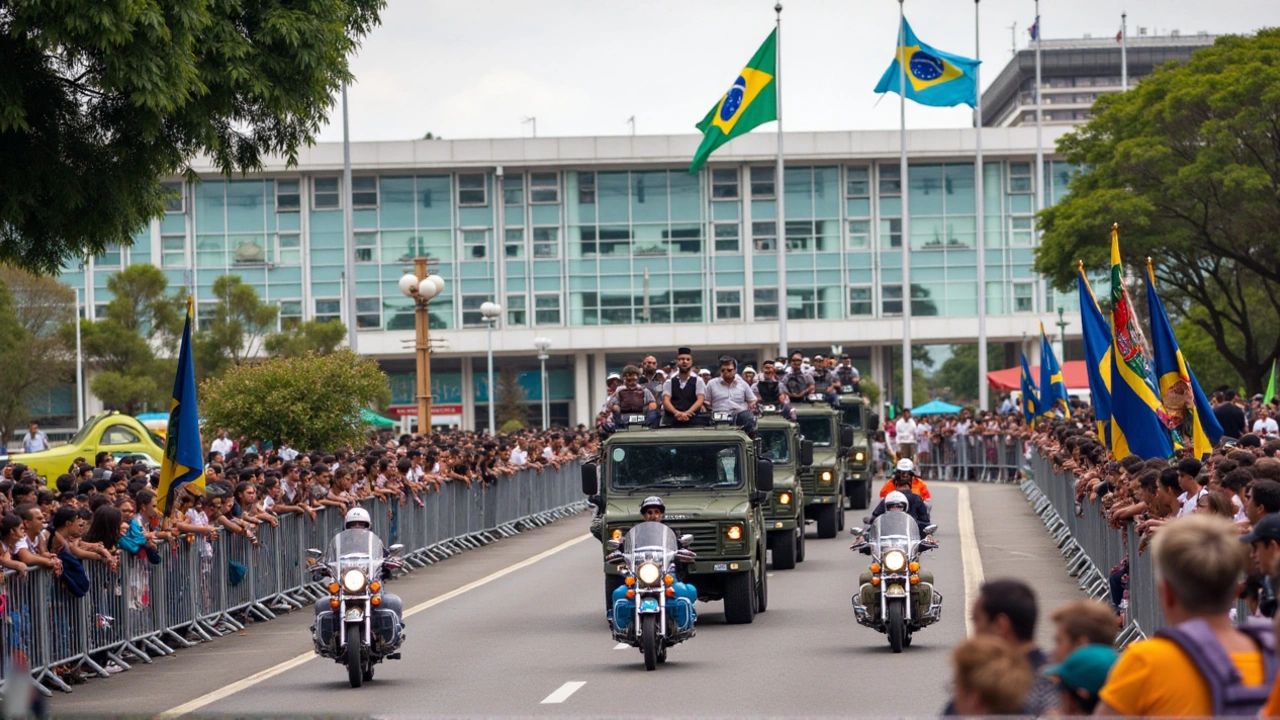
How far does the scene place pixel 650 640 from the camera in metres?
15.1

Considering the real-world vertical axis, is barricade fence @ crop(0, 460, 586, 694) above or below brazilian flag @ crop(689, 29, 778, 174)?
below

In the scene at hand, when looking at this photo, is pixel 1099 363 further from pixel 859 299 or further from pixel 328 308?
pixel 328 308

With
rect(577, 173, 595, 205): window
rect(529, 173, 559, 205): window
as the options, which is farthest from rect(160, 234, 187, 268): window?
rect(577, 173, 595, 205): window

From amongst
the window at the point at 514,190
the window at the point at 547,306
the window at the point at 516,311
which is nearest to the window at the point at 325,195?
the window at the point at 514,190

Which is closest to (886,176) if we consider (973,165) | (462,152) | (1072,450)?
(973,165)

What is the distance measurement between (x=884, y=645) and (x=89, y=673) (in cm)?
681

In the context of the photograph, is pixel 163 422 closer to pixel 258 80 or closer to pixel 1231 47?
pixel 1231 47

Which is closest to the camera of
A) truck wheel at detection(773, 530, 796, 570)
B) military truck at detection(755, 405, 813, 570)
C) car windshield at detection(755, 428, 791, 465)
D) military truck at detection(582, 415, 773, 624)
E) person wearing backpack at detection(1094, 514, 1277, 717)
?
person wearing backpack at detection(1094, 514, 1277, 717)

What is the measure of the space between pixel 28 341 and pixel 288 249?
17920 mm

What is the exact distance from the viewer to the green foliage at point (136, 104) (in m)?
15.2

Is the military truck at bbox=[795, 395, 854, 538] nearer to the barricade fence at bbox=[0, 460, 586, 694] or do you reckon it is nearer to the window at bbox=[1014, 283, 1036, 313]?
the barricade fence at bbox=[0, 460, 586, 694]

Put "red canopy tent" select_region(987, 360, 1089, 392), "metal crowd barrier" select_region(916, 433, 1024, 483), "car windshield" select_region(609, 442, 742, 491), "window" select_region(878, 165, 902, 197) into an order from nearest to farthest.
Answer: "car windshield" select_region(609, 442, 742, 491), "metal crowd barrier" select_region(916, 433, 1024, 483), "red canopy tent" select_region(987, 360, 1089, 392), "window" select_region(878, 165, 902, 197)

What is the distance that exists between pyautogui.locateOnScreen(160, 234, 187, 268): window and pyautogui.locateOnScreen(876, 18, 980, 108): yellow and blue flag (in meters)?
43.7

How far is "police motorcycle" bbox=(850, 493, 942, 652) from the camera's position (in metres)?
16.0
